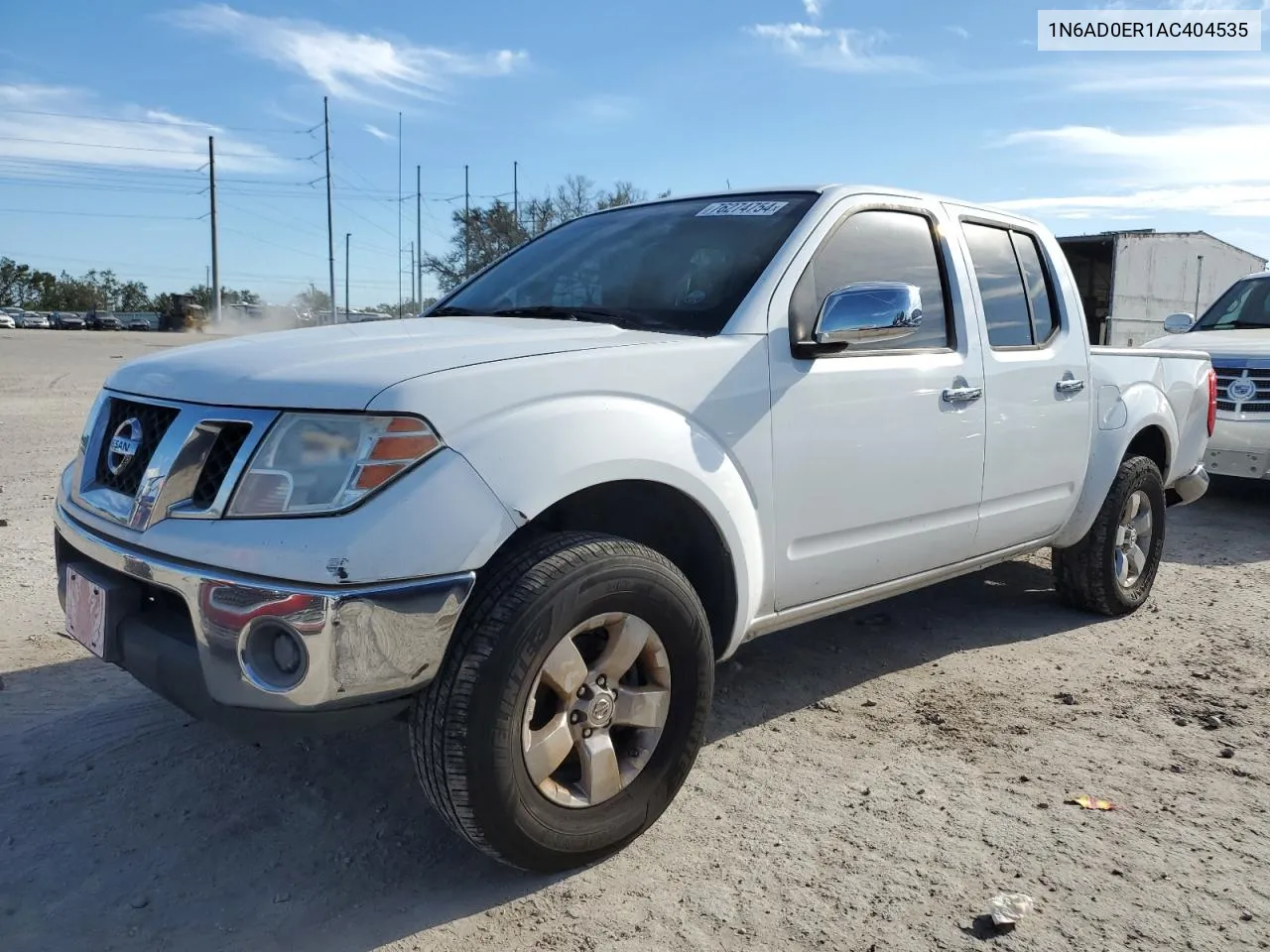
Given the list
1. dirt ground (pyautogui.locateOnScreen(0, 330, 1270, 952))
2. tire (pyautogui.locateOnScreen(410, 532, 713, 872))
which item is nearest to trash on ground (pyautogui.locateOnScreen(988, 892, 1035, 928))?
dirt ground (pyautogui.locateOnScreen(0, 330, 1270, 952))

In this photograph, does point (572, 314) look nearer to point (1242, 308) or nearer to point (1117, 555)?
point (1117, 555)

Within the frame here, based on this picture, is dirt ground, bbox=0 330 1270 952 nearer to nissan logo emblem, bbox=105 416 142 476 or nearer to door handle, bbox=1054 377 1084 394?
nissan logo emblem, bbox=105 416 142 476

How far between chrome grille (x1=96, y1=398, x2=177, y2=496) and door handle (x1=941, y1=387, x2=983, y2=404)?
2.51m

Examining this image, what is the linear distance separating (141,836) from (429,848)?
2.63 ft

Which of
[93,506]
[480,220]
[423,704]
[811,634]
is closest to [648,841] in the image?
[423,704]

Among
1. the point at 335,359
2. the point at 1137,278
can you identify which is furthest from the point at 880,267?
the point at 1137,278

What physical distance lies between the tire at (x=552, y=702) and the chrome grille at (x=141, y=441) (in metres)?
0.92

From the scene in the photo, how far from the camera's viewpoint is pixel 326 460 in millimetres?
2254

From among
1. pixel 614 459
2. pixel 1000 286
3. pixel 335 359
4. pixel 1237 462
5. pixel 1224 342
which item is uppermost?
pixel 1000 286

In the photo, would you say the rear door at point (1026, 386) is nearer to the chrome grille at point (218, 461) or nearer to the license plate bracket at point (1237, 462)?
the chrome grille at point (218, 461)

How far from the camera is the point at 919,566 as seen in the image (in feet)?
12.1

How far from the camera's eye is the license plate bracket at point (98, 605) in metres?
2.50

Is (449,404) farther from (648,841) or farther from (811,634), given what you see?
(811,634)

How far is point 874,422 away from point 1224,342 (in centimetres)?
633
